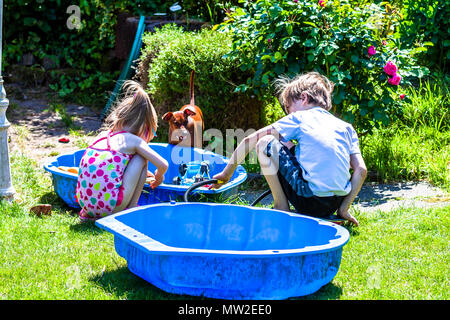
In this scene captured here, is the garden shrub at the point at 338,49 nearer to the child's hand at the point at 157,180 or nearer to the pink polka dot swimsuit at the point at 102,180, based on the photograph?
the child's hand at the point at 157,180

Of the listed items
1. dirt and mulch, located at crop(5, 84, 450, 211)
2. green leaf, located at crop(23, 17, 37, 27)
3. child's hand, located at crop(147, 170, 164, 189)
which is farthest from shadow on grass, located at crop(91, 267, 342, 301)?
green leaf, located at crop(23, 17, 37, 27)

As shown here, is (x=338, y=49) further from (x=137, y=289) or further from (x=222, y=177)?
(x=137, y=289)

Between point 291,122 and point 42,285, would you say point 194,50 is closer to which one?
point 291,122

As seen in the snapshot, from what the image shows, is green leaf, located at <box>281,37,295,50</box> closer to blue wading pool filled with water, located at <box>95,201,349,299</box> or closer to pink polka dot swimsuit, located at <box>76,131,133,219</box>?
pink polka dot swimsuit, located at <box>76,131,133,219</box>

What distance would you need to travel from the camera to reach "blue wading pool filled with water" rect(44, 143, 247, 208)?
3.95 m

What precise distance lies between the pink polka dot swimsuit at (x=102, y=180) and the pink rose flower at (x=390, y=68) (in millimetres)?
2092

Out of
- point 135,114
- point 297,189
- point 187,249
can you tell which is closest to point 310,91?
point 297,189

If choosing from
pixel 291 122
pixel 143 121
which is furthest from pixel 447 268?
pixel 143 121

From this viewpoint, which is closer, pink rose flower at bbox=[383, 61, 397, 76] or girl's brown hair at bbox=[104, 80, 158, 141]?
girl's brown hair at bbox=[104, 80, 158, 141]

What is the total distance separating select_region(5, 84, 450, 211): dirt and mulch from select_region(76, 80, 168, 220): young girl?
999 millimetres

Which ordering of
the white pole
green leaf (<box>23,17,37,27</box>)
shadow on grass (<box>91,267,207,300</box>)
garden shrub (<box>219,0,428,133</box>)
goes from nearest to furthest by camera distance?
shadow on grass (<box>91,267,207,300</box>) < the white pole < garden shrub (<box>219,0,428,133</box>) < green leaf (<box>23,17,37,27</box>)

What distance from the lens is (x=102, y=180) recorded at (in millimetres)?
3713

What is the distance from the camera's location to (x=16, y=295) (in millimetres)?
2727

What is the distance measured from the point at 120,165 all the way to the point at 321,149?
1240 mm
